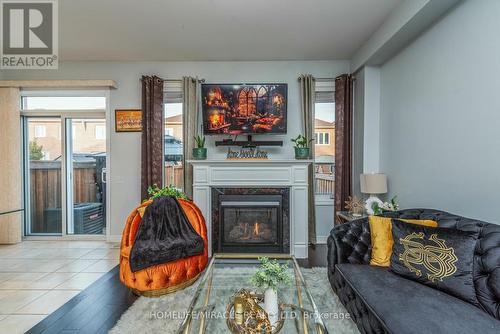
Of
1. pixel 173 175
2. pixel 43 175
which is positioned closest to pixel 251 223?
pixel 173 175

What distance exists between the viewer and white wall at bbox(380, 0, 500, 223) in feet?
6.24

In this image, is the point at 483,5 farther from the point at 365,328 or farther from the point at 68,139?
the point at 68,139

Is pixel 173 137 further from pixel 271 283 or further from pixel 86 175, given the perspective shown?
pixel 271 283

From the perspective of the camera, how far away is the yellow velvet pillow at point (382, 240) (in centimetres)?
212

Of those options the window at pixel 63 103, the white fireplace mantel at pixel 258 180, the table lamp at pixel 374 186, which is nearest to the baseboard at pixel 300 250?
the white fireplace mantel at pixel 258 180

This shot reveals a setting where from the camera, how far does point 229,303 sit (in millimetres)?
1703

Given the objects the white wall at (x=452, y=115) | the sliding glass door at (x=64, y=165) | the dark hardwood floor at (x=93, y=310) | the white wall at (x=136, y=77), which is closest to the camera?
the white wall at (x=452, y=115)

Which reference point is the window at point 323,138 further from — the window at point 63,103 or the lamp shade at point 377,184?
the window at point 63,103

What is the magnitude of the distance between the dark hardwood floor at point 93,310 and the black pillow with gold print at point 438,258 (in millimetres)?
2329

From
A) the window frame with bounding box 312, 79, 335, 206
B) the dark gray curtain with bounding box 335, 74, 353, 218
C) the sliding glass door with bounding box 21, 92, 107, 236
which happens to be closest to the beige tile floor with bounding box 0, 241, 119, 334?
the sliding glass door with bounding box 21, 92, 107, 236

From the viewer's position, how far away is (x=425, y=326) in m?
1.31

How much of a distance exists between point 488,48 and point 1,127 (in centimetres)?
615

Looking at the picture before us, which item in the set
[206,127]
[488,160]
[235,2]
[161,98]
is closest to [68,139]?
[161,98]

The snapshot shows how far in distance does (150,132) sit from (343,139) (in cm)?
302
